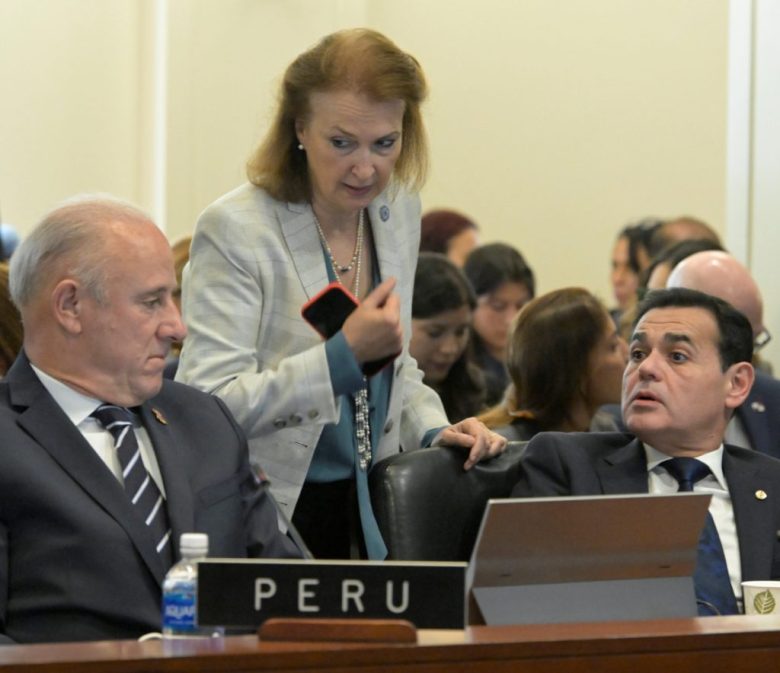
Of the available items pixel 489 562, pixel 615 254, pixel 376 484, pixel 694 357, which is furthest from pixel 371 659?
pixel 615 254

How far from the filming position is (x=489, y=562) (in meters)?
2.12

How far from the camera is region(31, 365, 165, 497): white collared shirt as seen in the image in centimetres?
265

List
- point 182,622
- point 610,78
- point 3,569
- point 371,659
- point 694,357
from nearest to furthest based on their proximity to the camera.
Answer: point 371,659, point 182,622, point 3,569, point 694,357, point 610,78

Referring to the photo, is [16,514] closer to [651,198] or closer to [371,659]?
[371,659]

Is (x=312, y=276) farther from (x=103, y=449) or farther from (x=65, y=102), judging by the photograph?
(x=65, y=102)

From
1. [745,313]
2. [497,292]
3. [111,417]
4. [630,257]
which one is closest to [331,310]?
[111,417]

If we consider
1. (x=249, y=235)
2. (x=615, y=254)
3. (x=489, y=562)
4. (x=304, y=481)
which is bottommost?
(x=615, y=254)

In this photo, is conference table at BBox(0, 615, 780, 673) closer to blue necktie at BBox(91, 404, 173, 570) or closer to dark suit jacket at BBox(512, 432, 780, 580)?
blue necktie at BBox(91, 404, 173, 570)

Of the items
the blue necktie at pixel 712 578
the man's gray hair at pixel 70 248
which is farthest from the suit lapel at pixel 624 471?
the man's gray hair at pixel 70 248

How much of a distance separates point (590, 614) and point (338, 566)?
42 centimetres

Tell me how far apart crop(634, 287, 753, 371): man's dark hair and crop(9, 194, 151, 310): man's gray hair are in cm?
129

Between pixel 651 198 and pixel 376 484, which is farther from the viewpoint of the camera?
pixel 651 198

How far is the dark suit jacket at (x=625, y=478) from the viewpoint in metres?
3.15

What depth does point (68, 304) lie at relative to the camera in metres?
2.65
